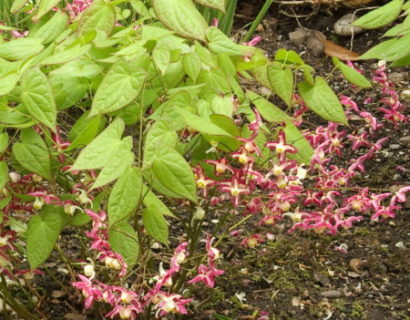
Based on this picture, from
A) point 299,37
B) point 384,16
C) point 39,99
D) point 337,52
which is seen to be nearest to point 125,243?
point 39,99

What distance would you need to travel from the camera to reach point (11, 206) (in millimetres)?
1536

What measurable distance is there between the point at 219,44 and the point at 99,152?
344mm

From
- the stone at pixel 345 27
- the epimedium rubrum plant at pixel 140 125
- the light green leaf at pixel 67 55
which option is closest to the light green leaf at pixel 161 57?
the epimedium rubrum plant at pixel 140 125

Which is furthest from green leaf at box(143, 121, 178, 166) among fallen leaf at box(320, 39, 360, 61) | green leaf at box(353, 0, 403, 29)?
fallen leaf at box(320, 39, 360, 61)

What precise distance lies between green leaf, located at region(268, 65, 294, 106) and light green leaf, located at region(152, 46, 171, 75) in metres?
0.20

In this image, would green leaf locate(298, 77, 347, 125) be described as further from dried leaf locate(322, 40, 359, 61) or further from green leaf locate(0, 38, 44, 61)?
dried leaf locate(322, 40, 359, 61)

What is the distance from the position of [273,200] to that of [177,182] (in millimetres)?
391

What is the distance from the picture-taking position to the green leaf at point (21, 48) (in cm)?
128

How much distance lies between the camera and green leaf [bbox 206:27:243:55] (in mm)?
1327

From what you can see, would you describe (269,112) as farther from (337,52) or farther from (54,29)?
(337,52)

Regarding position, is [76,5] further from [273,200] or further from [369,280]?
[369,280]

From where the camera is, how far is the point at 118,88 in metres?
1.15

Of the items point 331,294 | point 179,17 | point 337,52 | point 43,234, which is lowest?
point 331,294

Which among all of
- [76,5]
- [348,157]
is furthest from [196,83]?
[348,157]
